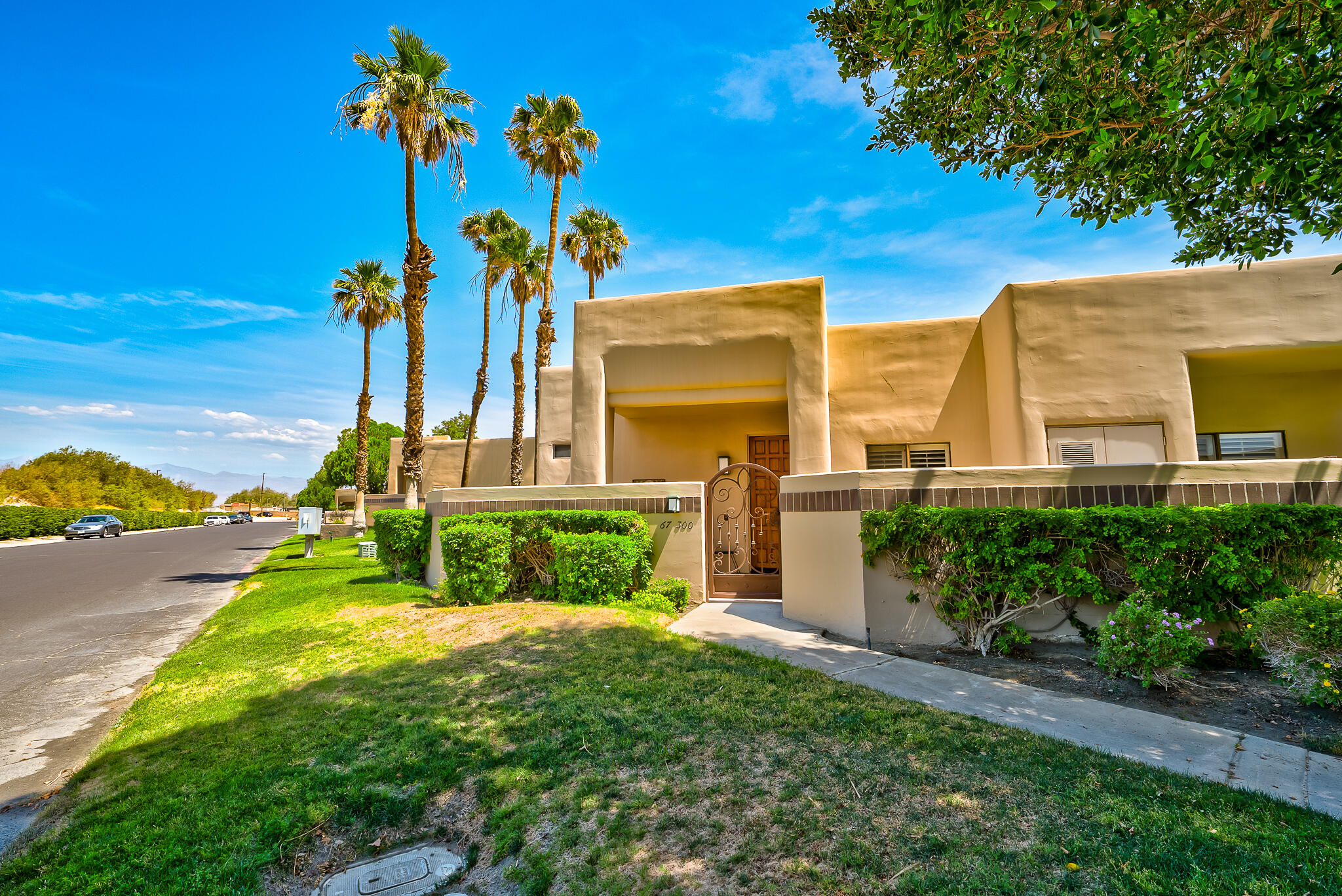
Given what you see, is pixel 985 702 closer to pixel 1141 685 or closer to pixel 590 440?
pixel 1141 685

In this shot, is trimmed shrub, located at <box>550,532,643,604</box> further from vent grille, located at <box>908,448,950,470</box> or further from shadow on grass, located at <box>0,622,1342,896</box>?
vent grille, located at <box>908,448,950,470</box>

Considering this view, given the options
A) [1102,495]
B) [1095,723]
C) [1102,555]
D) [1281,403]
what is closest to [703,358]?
[1102,495]

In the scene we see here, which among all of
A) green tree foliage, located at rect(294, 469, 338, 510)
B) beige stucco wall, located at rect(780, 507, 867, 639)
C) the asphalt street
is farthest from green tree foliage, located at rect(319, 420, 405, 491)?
beige stucco wall, located at rect(780, 507, 867, 639)

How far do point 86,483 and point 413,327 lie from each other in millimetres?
56223

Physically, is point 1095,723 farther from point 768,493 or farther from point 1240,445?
point 1240,445

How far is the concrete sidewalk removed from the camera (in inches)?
153

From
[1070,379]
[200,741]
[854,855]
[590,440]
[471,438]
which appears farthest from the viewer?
[471,438]

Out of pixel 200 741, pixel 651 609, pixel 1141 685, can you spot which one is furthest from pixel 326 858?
pixel 1141 685

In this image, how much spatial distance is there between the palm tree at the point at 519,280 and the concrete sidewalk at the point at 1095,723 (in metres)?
19.5

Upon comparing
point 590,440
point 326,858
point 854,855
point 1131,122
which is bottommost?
point 326,858

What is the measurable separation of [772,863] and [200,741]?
4.59m

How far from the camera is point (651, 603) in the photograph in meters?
9.51

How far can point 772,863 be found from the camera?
3.15 m

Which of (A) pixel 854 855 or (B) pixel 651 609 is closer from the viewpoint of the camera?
(A) pixel 854 855
